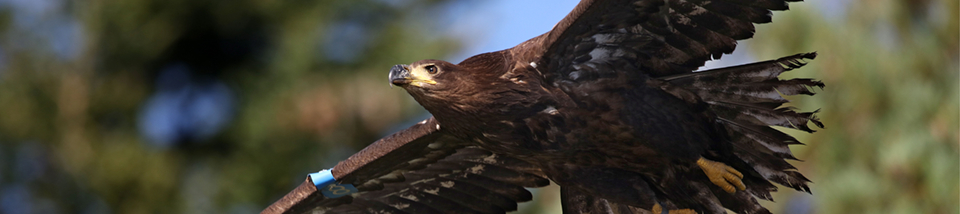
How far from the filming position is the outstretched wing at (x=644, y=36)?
4.33 metres

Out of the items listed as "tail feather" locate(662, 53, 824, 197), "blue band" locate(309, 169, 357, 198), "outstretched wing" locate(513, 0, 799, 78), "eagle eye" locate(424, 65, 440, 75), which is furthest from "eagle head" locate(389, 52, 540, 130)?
"blue band" locate(309, 169, 357, 198)

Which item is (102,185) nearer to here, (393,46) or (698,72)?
(393,46)

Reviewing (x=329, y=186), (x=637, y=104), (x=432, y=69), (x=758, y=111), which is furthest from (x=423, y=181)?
(x=758, y=111)

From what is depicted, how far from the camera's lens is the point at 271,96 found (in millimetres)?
15805

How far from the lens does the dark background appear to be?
13.2 metres

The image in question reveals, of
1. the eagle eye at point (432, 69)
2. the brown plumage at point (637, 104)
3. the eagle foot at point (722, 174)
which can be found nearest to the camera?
the brown plumage at point (637, 104)

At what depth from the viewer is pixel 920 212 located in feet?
39.6

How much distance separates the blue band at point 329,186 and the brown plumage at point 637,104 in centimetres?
122

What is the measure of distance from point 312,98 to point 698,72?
1145 centimetres

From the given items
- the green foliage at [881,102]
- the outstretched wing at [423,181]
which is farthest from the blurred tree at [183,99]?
the outstretched wing at [423,181]

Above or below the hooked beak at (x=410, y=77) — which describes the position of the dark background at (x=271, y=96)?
above

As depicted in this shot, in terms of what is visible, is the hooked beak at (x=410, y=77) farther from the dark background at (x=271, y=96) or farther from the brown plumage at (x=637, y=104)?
the dark background at (x=271, y=96)

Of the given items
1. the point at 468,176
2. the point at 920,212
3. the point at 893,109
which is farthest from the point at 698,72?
the point at 893,109

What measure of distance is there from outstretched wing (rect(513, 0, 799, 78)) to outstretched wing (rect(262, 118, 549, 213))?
117cm
